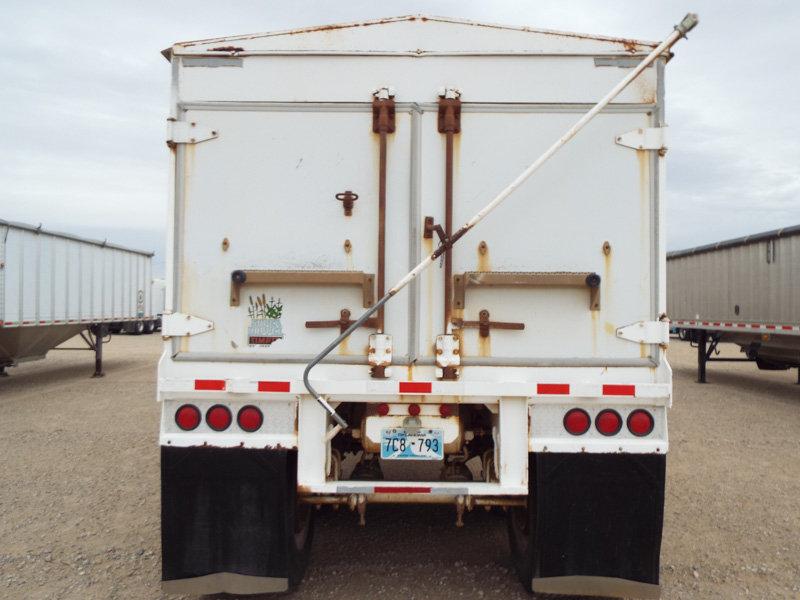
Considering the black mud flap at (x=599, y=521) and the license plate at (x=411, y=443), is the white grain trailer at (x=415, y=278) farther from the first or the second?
the license plate at (x=411, y=443)

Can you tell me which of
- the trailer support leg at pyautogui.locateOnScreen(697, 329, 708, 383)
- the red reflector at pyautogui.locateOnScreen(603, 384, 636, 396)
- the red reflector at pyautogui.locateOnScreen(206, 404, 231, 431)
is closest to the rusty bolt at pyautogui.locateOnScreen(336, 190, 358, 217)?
the red reflector at pyautogui.locateOnScreen(206, 404, 231, 431)

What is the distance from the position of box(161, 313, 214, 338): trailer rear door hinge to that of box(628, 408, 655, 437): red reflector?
2112 mm

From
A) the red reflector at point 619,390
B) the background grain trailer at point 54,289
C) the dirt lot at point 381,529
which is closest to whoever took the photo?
the red reflector at point 619,390

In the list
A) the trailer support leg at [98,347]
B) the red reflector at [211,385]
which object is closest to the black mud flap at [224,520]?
the red reflector at [211,385]

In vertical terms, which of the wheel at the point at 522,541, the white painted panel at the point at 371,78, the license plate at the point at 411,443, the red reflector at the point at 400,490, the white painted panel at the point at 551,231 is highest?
the white painted panel at the point at 371,78

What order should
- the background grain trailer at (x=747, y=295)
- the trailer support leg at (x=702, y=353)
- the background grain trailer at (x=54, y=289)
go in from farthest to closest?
1. the trailer support leg at (x=702, y=353)
2. the background grain trailer at (x=54, y=289)
3. the background grain trailer at (x=747, y=295)

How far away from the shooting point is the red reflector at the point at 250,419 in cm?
317

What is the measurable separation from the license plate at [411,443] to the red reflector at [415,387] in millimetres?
240

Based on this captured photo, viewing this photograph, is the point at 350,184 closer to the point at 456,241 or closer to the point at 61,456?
the point at 456,241

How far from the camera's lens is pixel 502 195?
2973 millimetres

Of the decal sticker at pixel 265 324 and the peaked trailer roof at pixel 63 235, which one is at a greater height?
the peaked trailer roof at pixel 63 235

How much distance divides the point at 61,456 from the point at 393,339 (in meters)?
5.31

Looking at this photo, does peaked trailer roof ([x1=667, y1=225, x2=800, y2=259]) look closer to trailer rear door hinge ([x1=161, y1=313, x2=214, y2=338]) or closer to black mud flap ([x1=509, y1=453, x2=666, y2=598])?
black mud flap ([x1=509, y1=453, x2=666, y2=598])

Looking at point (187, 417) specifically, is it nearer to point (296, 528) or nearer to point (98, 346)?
point (296, 528)
